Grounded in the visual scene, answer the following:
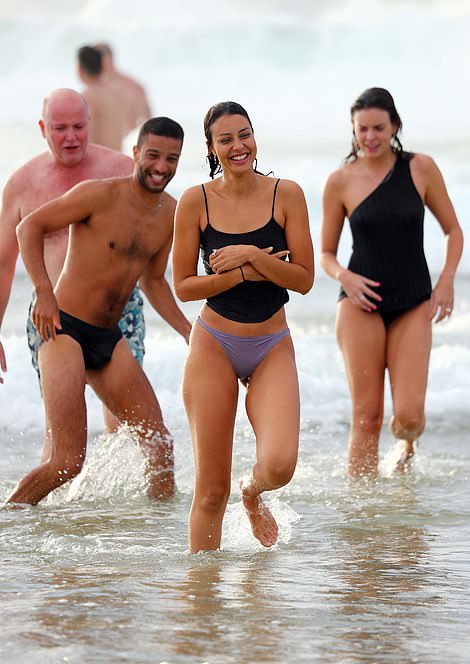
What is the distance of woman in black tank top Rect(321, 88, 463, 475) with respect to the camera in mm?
6504

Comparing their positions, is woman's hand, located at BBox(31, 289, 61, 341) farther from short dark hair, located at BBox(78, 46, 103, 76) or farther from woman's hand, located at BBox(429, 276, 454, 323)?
short dark hair, located at BBox(78, 46, 103, 76)

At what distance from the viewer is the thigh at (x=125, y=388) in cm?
606

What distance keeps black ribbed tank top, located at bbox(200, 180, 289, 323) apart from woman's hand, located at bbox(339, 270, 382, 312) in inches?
71.8

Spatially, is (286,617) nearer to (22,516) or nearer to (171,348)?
(22,516)

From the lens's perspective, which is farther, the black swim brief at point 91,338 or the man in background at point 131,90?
the man in background at point 131,90

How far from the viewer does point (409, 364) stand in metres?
6.46

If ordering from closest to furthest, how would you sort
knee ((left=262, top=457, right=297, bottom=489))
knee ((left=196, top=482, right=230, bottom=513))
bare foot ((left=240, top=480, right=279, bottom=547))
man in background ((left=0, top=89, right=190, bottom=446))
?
1. knee ((left=262, top=457, right=297, bottom=489))
2. knee ((left=196, top=482, right=230, bottom=513))
3. bare foot ((left=240, top=480, right=279, bottom=547))
4. man in background ((left=0, top=89, right=190, bottom=446))

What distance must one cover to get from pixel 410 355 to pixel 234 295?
2052mm

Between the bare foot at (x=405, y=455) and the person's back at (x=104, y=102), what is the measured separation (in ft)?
17.5

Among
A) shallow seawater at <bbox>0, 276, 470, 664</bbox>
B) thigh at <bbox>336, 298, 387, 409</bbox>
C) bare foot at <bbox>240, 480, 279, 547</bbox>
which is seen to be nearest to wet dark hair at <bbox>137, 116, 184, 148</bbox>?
thigh at <bbox>336, 298, 387, 409</bbox>

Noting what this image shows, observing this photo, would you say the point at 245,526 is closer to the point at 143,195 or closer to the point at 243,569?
the point at 243,569

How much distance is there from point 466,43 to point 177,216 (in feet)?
138

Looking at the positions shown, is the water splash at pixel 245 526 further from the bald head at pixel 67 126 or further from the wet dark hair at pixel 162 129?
the bald head at pixel 67 126

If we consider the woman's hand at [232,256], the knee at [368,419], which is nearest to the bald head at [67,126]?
the knee at [368,419]
